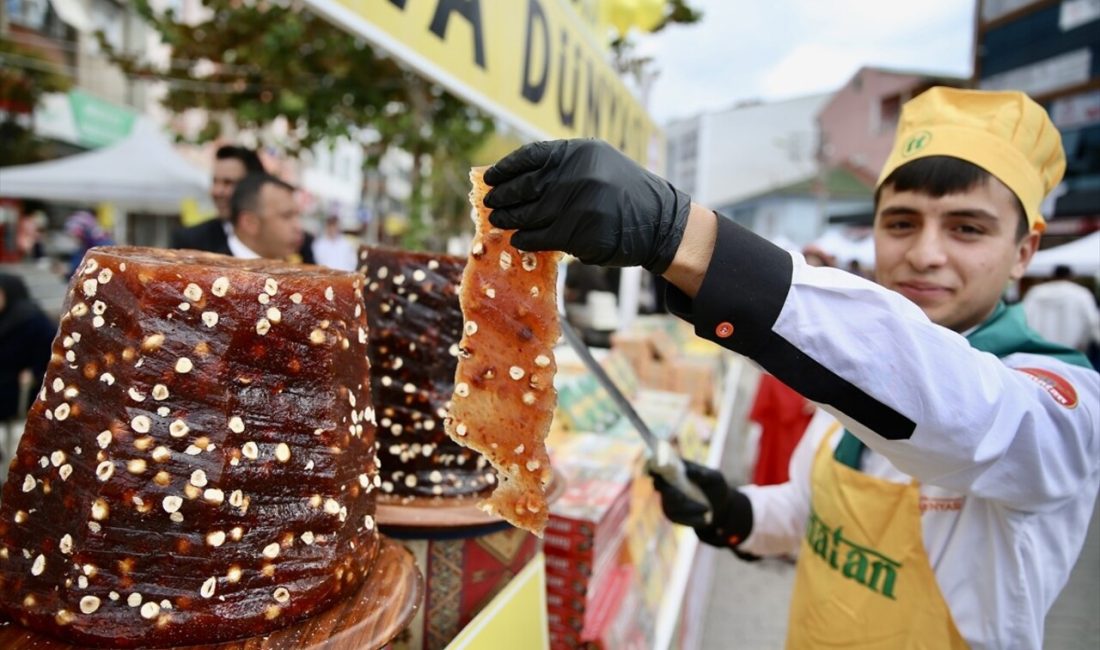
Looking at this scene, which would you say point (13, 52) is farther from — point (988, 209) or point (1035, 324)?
point (1035, 324)

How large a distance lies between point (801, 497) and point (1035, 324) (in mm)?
8635

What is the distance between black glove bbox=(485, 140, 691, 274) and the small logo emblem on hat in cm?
99

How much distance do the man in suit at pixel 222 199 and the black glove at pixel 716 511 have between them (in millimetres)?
2630

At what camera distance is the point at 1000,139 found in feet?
4.83

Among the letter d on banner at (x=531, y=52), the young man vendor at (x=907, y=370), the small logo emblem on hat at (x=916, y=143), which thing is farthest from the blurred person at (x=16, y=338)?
the small logo emblem on hat at (x=916, y=143)

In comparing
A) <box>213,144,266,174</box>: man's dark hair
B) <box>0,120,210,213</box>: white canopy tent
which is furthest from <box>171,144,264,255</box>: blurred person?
<box>0,120,210,213</box>: white canopy tent

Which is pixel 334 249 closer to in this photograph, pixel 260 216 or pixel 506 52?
pixel 260 216

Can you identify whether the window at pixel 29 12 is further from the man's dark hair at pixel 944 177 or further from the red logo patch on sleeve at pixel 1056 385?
the red logo patch on sleeve at pixel 1056 385

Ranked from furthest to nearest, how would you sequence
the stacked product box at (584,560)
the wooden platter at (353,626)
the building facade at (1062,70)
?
the building facade at (1062,70) → the stacked product box at (584,560) → the wooden platter at (353,626)

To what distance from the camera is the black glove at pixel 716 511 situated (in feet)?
6.39

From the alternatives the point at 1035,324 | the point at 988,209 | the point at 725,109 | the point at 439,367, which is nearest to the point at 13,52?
the point at 439,367

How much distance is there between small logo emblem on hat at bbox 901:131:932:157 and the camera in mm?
1533

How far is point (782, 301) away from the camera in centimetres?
93

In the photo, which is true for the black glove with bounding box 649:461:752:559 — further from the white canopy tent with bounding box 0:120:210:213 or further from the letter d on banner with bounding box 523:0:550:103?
the white canopy tent with bounding box 0:120:210:213
